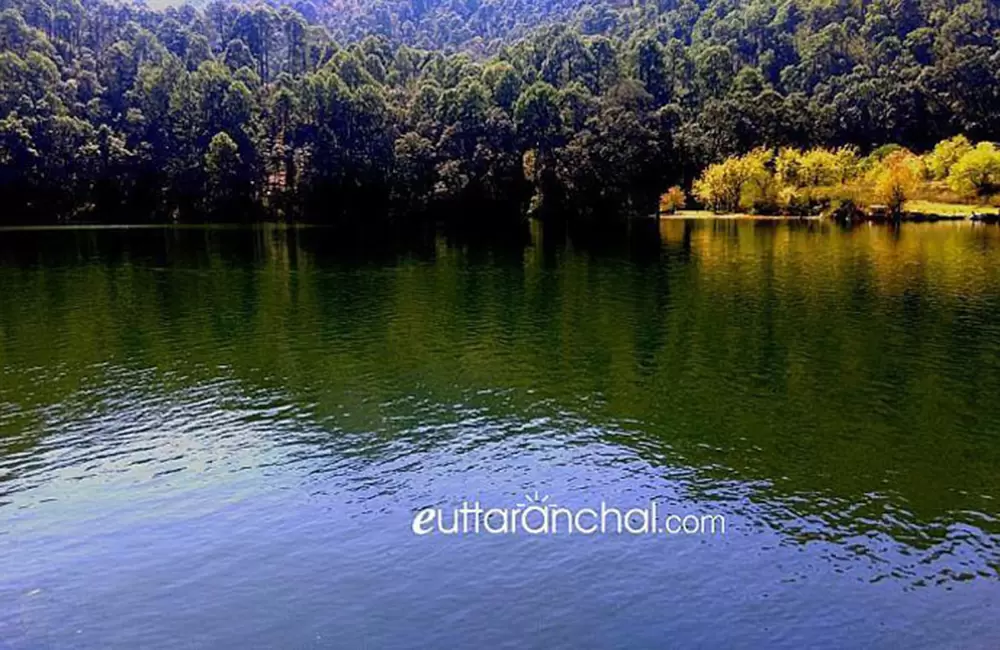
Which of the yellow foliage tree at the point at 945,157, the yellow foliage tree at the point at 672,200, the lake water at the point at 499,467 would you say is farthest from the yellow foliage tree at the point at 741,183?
the lake water at the point at 499,467

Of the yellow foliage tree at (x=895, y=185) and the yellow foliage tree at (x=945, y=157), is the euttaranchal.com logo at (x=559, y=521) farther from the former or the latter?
the yellow foliage tree at (x=945, y=157)

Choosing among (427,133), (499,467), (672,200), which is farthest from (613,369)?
(427,133)

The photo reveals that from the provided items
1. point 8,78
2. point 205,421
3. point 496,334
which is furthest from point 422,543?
point 8,78

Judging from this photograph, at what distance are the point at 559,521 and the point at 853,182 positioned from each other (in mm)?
120639

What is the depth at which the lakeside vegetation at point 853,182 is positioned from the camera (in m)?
120

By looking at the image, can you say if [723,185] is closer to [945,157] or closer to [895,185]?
[895,185]

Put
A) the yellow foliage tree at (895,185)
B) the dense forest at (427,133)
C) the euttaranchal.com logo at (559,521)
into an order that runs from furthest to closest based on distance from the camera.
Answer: the dense forest at (427,133) → the yellow foliage tree at (895,185) → the euttaranchal.com logo at (559,521)

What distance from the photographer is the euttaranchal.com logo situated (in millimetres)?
20031

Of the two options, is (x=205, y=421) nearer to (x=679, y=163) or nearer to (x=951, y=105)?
(x=679, y=163)

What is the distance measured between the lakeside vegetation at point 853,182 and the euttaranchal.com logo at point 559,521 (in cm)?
11342

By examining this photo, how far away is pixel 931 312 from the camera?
46.1m

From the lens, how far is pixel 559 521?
20625 mm

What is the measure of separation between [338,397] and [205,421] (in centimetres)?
486

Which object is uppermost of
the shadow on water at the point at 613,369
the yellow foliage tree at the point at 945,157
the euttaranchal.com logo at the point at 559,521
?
the yellow foliage tree at the point at 945,157
